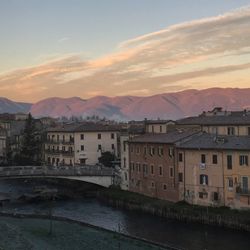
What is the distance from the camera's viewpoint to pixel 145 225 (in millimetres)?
51125

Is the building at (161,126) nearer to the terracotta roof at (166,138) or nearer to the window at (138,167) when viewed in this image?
the terracotta roof at (166,138)

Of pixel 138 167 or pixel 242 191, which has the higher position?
pixel 138 167

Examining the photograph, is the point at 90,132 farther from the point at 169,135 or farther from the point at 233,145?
the point at 233,145

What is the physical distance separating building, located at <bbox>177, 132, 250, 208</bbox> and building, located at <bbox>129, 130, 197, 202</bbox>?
1.59 meters

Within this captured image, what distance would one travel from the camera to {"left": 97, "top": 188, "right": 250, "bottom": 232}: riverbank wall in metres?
48.1

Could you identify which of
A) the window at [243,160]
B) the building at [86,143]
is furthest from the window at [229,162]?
the building at [86,143]

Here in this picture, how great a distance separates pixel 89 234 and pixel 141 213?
12392 mm

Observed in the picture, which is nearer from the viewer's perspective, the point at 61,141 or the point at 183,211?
the point at 183,211

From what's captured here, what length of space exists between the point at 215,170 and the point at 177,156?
19.8 ft

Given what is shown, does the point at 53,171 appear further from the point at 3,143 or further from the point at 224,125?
the point at 3,143

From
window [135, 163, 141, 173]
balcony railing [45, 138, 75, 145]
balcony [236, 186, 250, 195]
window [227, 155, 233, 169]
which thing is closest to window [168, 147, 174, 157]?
window [135, 163, 141, 173]

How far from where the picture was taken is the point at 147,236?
47.1m

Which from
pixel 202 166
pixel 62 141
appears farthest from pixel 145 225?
pixel 62 141

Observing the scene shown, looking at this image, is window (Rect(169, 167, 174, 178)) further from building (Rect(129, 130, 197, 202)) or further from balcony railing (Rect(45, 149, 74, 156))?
balcony railing (Rect(45, 149, 74, 156))
